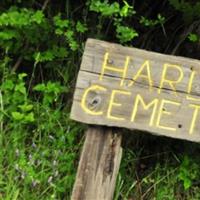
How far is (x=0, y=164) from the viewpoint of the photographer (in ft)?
10.4

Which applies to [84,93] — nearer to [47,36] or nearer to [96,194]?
A: [96,194]

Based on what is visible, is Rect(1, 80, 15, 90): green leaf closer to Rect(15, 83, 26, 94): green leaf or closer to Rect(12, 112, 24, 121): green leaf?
Rect(15, 83, 26, 94): green leaf

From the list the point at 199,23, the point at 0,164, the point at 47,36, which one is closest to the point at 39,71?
the point at 47,36

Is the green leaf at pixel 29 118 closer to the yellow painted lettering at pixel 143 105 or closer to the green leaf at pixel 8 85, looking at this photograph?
the green leaf at pixel 8 85

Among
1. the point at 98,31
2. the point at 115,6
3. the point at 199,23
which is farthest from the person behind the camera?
the point at 98,31

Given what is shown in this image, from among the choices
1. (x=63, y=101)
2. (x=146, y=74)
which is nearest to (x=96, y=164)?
(x=146, y=74)

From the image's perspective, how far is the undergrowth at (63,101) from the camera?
3117mm

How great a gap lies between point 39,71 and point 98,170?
134cm

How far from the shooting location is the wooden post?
2.68 metres

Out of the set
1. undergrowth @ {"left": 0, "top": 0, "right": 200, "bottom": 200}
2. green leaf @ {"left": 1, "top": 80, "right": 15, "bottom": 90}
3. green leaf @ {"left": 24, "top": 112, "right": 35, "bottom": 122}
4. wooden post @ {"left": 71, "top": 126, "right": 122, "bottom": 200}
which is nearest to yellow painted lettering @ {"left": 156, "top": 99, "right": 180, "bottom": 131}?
wooden post @ {"left": 71, "top": 126, "right": 122, "bottom": 200}

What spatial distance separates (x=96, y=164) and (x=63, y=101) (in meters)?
1.03

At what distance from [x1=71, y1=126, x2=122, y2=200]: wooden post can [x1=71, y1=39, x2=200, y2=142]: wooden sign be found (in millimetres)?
106

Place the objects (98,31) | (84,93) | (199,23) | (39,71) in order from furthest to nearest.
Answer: (39,71), (98,31), (199,23), (84,93)

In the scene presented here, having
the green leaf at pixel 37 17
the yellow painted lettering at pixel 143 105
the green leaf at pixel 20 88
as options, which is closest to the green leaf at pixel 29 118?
the green leaf at pixel 20 88
